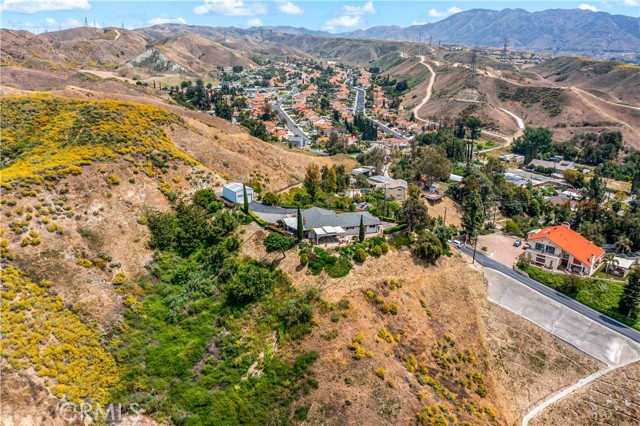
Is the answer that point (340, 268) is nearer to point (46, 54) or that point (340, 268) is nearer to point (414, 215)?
point (414, 215)

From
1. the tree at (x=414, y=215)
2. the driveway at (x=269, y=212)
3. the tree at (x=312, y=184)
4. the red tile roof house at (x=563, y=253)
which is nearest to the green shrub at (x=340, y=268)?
the tree at (x=414, y=215)

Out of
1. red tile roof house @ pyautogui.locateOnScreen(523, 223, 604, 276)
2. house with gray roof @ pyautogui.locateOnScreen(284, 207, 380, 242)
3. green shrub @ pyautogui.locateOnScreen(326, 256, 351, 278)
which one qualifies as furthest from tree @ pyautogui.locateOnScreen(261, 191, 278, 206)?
red tile roof house @ pyautogui.locateOnScreen(523, 223, 604, 276)

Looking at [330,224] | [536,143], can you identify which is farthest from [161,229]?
[536,143]

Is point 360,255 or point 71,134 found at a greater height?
point 71,134

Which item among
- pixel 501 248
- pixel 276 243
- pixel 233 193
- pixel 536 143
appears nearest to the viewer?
pixel 276 243

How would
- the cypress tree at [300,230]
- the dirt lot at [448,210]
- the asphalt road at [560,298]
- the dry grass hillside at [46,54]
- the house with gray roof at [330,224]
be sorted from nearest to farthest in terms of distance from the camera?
the asphalt road at [560,298]
the cypress tree at [300,230]
the house with gray roof at [330,224]
the dirt lot at [448,210]
the dry grass hillside at [46,54]

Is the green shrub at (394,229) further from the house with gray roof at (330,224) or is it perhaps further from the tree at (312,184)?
the tree at (312,184)
